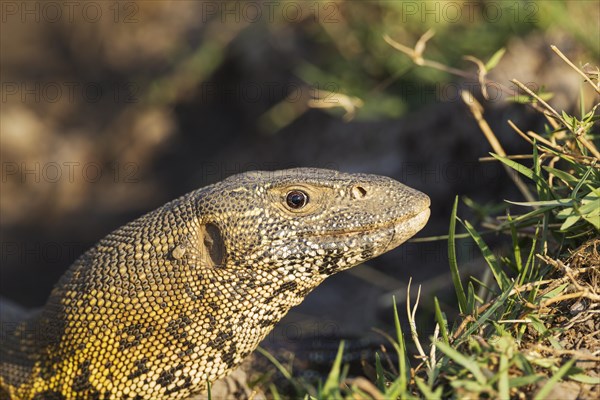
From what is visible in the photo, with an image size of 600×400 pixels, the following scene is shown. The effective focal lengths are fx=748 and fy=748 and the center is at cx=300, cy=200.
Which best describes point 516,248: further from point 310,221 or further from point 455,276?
point 310,221

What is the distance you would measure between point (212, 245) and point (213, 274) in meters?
0.18

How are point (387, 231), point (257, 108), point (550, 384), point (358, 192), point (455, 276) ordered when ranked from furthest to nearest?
1. point (257, 108)
2. point (358, 192)
3. point (387, 231)
4. point (455, 276)
5. point (550, 384)

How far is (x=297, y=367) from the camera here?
463cm

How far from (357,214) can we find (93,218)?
602cm

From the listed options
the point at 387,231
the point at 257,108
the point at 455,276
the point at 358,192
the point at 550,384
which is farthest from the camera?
the point at 257,108

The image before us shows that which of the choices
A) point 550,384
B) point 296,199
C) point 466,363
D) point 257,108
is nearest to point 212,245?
point 296,199

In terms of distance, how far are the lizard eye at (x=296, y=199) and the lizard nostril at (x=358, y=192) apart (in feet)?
0.79

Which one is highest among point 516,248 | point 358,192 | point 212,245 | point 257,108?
point 358,192

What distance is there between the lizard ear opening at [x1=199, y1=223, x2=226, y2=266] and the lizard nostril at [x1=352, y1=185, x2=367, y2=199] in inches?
27.3

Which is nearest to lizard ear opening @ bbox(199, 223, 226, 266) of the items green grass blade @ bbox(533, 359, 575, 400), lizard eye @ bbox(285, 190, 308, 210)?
lizard eye @ bbox(285, 190, 308, 210)

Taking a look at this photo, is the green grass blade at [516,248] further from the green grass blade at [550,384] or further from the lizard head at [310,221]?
the green grass blade at [550,384]

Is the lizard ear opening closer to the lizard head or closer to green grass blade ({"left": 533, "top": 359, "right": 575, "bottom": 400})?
the lizard head

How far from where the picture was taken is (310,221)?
3.65m

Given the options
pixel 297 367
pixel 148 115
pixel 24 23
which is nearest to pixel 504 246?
pixel 297 367
